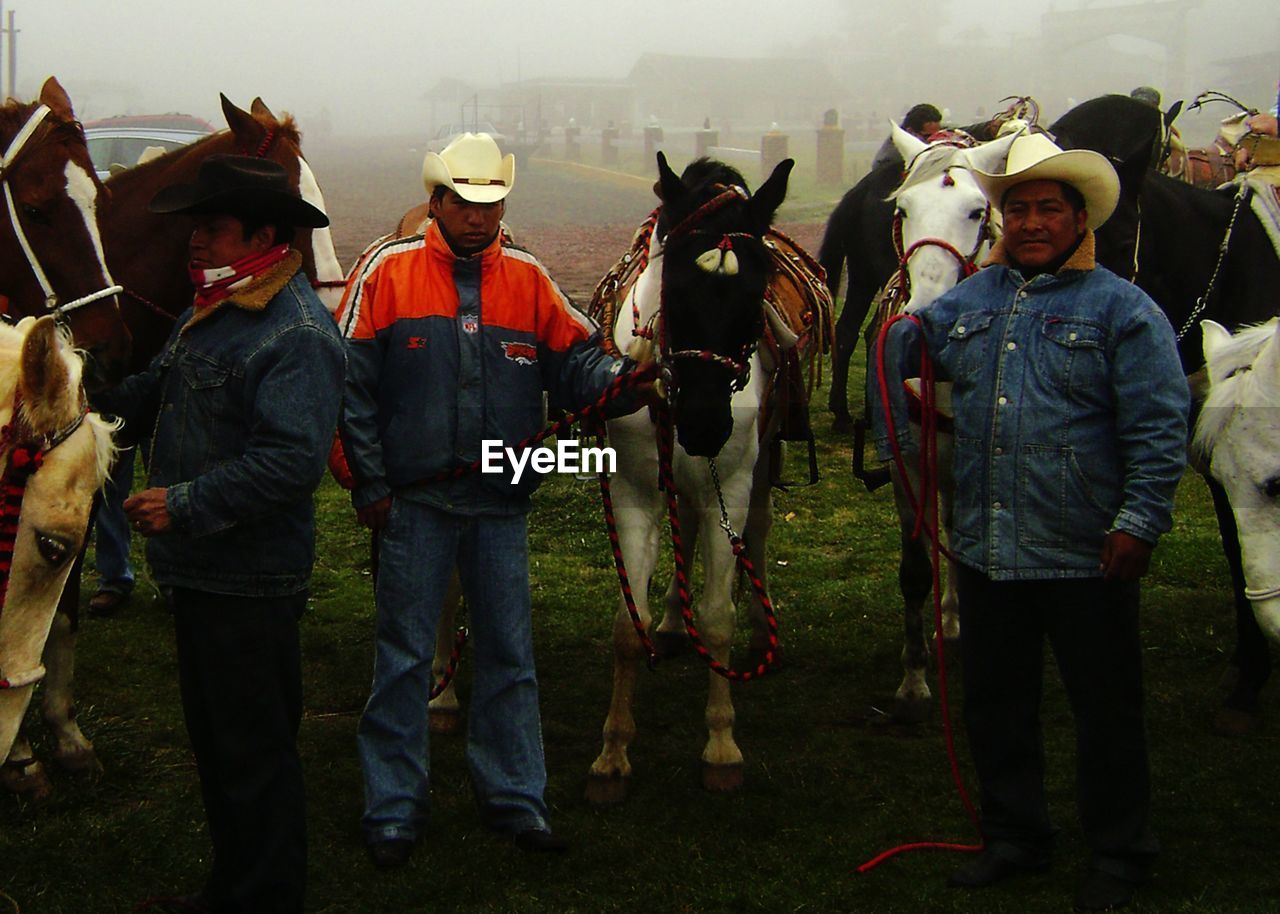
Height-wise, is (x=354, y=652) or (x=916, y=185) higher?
(x=916, y=185)

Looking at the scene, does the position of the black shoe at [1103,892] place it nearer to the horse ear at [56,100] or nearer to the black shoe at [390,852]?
the black shoe at [390,852]

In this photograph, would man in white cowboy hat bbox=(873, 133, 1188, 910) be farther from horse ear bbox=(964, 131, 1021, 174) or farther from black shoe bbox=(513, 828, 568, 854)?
black shoe bbox=(513, 828, 568, 854)

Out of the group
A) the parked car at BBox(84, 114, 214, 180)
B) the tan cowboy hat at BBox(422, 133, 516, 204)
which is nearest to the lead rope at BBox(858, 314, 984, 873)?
the tan cowboy hat at BBox(422, 133, 516, 204)

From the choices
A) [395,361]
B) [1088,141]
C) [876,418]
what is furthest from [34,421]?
[1088,141]

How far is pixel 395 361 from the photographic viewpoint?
4340 millimetres

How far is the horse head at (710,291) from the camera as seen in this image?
425 cm

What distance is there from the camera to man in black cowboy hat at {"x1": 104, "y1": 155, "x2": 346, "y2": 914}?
360 cm

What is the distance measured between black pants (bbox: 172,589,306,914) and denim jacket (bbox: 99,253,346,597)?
0.09 meters

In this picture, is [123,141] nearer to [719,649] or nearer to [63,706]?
[63,706]

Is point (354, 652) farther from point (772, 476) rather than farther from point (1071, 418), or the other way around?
point (1071, 418)

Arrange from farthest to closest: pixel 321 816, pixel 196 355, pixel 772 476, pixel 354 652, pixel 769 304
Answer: pixel 354 652
pixel 772 476
pixel 769 304
pixel 321 816
pixel 196 355

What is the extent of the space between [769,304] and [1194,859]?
7.84 ft

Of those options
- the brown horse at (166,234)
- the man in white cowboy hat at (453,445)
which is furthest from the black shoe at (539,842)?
the brown horse at (166,234)

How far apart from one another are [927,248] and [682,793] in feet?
7.20
